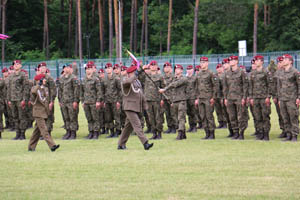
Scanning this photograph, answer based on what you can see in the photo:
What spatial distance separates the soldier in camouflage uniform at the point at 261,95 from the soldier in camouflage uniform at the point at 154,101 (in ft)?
8.36

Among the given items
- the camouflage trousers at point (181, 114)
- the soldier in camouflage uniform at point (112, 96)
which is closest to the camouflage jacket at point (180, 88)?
the camouflage trousers at point (181, 114)

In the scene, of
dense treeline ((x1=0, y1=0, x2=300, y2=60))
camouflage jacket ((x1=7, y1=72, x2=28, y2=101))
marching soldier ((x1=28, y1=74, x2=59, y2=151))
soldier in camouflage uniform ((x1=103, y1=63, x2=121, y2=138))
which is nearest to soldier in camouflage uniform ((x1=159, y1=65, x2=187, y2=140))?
soldier in camouflage uniform ((x1=103, y1=63, x2=121, y2=138))

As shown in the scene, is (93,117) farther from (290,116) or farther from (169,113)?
(290,116)

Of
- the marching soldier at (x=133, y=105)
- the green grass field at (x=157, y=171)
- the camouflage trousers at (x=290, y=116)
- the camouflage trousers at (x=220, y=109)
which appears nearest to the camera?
the green grass field at (x=157, y=171)

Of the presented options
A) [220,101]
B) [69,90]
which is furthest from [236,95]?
[69,90]

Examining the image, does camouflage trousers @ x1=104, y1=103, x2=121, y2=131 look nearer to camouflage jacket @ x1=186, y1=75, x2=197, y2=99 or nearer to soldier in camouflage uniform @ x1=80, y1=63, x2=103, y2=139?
soldier in camouflage uniform @ x1=80, y1=63, x2=103, y2=139

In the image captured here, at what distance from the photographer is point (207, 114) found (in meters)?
15.8

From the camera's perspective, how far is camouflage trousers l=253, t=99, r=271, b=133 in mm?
15172

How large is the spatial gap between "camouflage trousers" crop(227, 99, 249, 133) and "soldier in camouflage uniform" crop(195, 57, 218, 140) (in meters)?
0.46

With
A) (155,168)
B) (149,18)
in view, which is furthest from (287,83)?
(149,18)

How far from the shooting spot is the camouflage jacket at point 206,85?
15.9m

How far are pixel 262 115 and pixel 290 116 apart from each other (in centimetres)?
79

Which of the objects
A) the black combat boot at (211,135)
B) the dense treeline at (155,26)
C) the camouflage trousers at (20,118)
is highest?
the dense treeline at (155,26)

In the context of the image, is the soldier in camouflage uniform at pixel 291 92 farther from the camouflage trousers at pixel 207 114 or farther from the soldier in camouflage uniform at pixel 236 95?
the camouflage trousers at pixel 207 114
